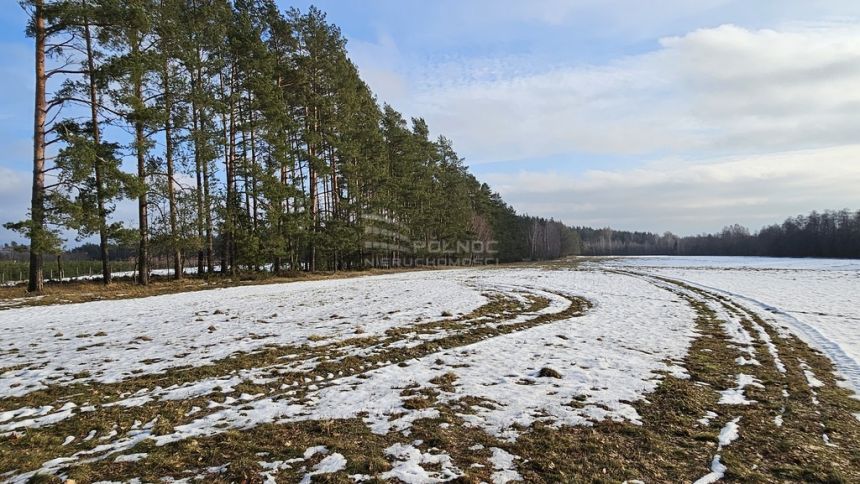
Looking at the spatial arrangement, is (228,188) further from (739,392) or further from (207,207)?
(739,392)

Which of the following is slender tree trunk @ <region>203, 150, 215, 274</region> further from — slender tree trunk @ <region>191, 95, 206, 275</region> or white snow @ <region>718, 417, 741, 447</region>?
white snow @ <region>718, 417, 741, 447</region>

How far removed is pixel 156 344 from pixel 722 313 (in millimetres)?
17244

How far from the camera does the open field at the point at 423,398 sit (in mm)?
4258

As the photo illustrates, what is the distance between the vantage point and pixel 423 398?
6.20 metres

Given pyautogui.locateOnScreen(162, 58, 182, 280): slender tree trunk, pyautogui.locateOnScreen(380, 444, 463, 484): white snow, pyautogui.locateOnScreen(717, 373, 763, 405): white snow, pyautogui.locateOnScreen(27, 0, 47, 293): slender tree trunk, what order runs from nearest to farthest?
pyautogui.locateOnScreen(380, 444, 463, 484): white snow → pyautogui.locateOnScreen(717, 373, 763, 405): white snow → pyautogui.locateOnScreen(27, 0, 47, 293): slender tree trunk → pyautogui.locateOnScreen(162, 58, 182, 280): slender tree trunk

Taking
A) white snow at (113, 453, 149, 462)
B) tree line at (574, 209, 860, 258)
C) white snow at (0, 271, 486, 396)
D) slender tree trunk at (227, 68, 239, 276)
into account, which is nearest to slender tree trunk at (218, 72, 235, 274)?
slender tree trunk at (227, 68, 239, 276)

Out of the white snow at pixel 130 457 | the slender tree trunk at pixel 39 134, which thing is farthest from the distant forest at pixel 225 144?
the white snow at pixel 130 457

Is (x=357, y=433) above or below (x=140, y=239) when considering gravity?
below

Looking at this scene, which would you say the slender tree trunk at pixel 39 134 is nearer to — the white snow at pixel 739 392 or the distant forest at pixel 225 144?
the distant forest at pixel 225 144

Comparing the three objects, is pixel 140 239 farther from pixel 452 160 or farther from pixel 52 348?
pixel 452 160

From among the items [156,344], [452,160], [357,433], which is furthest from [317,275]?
[452,160]

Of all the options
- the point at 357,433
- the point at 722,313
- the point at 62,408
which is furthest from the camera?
the point at 722,313

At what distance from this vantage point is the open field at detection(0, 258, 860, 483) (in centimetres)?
426

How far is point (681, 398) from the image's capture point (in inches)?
249
